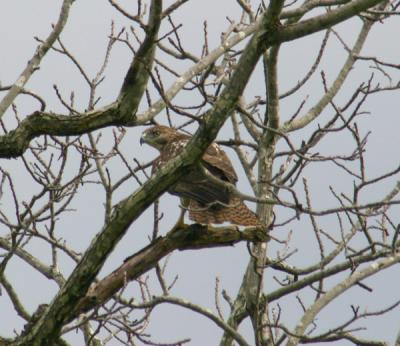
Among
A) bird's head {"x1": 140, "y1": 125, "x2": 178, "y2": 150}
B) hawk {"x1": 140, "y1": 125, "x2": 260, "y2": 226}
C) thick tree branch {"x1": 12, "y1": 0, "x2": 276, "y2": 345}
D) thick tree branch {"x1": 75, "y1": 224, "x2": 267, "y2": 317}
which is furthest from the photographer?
bird's head {"x1": 140, "y1": 125, "x2": 178, "y2": 150}

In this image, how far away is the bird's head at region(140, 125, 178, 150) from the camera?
32.0ft

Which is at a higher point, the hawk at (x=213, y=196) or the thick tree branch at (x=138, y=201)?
the hawk at (x=213, y=196)

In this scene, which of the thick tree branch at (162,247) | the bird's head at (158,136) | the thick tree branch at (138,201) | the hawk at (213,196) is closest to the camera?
the thick tree branch at (138,201)

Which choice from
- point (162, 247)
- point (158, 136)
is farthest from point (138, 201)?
point (158, 136)

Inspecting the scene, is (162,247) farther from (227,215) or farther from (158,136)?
(158,136)

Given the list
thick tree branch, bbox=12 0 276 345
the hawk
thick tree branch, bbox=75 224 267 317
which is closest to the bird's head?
the hawk

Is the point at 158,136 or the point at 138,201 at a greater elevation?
the point at 158,136

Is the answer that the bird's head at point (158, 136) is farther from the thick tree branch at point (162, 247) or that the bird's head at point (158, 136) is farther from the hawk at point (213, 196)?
the thick tree branch at point (162, 247)

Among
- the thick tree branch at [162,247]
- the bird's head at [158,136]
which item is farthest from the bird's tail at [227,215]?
the bird's head at [158,136]

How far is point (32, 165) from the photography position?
8.38 m

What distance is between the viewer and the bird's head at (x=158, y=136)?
32.0ft

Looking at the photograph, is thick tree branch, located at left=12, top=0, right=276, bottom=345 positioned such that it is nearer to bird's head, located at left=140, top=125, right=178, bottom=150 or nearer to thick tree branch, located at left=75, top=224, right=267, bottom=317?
thick tree branch, located at left=75, top=224, right=267, bottom=317

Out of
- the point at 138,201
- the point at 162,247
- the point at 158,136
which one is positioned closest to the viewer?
the point at 138,201

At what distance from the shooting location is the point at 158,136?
A: 983 centimetres
